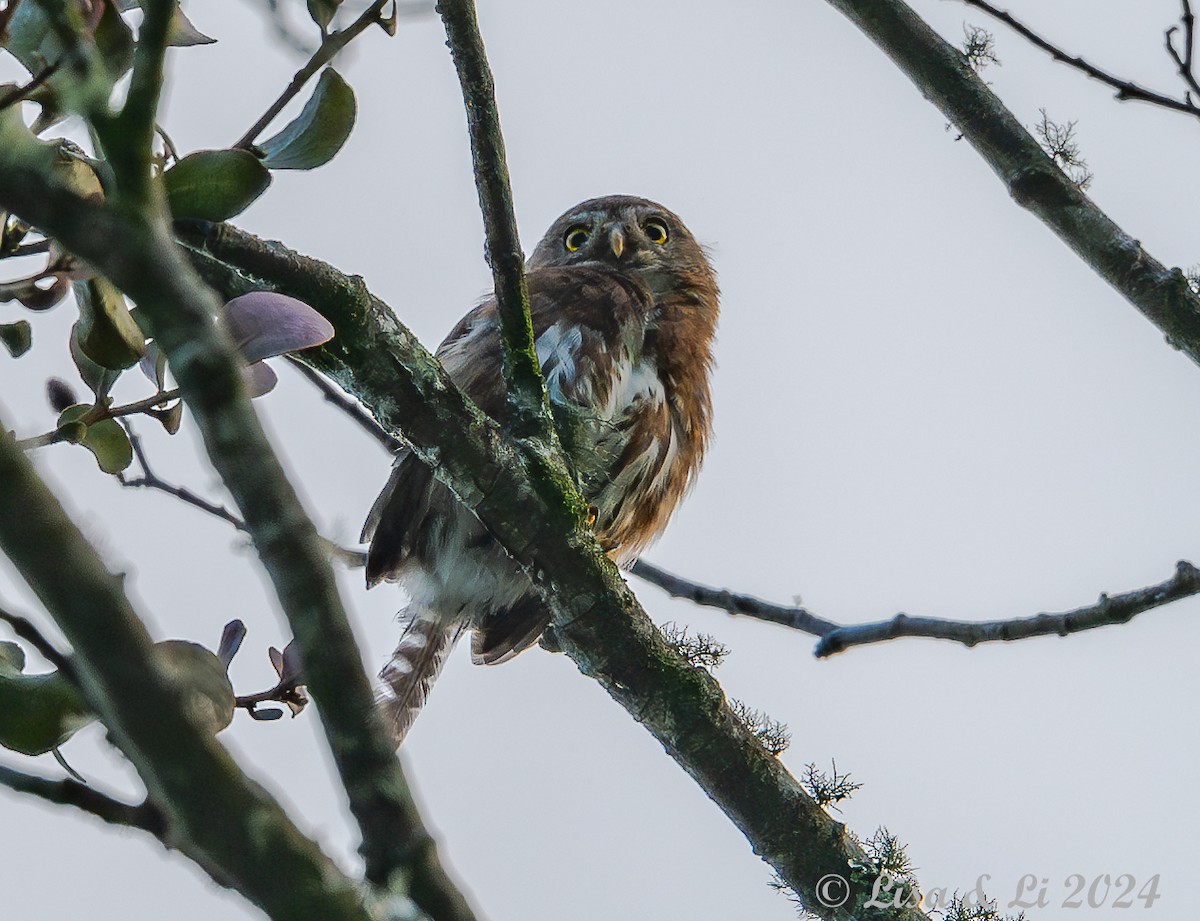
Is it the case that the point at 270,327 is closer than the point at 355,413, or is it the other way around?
the point at 270,327

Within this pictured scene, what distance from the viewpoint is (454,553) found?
438 cm

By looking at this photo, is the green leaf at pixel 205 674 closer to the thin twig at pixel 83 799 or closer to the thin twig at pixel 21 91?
the thin twig at pixel 83 799

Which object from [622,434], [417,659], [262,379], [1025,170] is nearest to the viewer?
[262,379]

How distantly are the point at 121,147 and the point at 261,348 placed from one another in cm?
59

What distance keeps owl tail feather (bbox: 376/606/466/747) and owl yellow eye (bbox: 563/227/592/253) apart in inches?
74.7

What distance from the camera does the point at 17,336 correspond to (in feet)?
7.18

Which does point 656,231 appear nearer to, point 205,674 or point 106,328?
point 106,328

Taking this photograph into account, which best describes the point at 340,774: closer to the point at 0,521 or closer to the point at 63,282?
the point at 0,521

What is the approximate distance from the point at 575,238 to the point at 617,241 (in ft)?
1.14

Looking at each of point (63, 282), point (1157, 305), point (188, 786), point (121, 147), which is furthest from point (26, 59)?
point (1157, 305)

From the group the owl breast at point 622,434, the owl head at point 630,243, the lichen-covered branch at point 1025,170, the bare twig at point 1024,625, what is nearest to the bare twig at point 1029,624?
the bare twig at point 1024,625

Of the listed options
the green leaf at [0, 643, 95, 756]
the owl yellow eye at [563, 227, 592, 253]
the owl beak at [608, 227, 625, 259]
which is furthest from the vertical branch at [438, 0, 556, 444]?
the owl yellow eye at [563, 227, 592, 253]

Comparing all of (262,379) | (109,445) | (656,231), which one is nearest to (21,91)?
(262,379)

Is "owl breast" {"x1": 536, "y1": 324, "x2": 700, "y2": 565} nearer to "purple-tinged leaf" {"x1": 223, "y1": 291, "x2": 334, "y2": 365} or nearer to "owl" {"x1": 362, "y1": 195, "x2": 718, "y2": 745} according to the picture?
"owl" {"x1": 362, "y1": 195, "x2": 718, "y2": 745}
